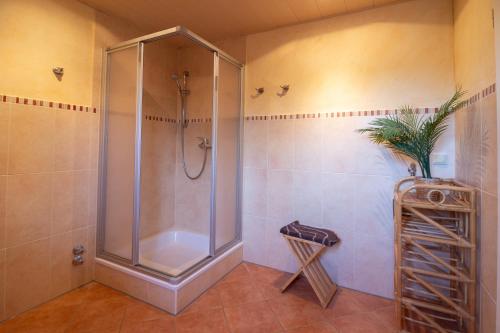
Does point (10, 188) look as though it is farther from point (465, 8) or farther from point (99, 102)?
point (465, 8)

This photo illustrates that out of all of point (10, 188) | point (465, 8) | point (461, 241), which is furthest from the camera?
point (10, 188)

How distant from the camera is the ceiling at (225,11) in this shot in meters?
1.88

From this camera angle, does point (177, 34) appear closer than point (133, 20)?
Yes

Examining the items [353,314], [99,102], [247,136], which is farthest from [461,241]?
[99,102]

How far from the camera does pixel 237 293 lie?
75.4 inches

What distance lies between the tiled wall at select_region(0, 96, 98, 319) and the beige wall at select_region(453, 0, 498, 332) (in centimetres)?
257

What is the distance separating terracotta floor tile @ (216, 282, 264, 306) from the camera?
1817 millimetres

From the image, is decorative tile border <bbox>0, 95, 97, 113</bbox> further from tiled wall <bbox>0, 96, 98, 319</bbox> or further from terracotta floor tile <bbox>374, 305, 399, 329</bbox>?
terracotta floor tile <bbox>374, 305, 399, 329</bbox>

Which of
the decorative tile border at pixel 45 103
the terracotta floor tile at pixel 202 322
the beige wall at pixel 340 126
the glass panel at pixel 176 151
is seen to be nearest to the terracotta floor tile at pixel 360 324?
the beige wall at pixel 340 126

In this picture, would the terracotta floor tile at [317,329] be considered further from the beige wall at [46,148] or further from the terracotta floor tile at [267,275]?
the beige wall at [46,148]

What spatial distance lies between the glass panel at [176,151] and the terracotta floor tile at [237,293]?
596 mm

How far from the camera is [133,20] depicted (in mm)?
2186

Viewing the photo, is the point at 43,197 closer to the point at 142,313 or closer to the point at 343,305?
the point at 142,313

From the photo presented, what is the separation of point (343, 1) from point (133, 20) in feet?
5.88
